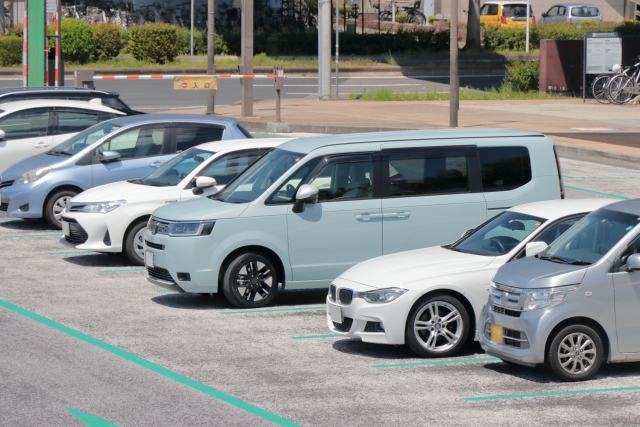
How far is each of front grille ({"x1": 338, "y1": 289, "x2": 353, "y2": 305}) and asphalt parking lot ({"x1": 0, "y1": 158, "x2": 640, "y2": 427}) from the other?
45cm

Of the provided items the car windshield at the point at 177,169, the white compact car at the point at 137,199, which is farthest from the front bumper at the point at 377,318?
the car windshield at the point at 177,169

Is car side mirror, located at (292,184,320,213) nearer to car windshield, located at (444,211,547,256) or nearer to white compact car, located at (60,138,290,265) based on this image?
car windshield, located at (444,211,547,256)

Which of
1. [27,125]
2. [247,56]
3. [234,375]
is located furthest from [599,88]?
[234,375]

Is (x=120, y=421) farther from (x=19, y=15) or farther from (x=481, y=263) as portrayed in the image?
(x=19, y=15)

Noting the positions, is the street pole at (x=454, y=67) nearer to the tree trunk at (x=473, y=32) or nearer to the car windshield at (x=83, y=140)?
the car windshield at (x=83, y=140)

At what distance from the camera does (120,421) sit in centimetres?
730

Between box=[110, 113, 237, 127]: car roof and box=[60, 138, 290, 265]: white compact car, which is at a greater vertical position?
box=[110, 113, 237, 127]: car roof

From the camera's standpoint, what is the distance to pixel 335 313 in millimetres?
9508

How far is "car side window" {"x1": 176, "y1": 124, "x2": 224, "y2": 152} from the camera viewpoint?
50.6ft

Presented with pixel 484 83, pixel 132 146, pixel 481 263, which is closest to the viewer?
pixel 481 263

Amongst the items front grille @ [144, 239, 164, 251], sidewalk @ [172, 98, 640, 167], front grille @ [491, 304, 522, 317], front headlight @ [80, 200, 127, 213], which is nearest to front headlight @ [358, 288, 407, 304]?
front grille @ [491, 304, 522, 317]

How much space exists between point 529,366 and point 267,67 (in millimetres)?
34733

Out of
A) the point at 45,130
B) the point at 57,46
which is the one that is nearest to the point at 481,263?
the point at 45,130

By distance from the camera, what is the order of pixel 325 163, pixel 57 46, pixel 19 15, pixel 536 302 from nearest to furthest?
1. pixel 536 302
2. pixel 325 163
3. pixel 57 46
4. pixel 19 15
